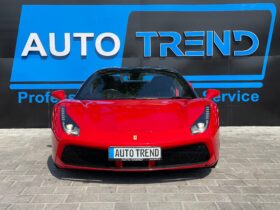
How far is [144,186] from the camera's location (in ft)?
12.2

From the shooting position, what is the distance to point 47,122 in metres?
7.74

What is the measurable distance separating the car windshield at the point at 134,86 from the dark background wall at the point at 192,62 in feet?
9.00

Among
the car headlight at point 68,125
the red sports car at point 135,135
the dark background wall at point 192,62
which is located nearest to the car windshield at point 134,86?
the red sports car at point 135,135

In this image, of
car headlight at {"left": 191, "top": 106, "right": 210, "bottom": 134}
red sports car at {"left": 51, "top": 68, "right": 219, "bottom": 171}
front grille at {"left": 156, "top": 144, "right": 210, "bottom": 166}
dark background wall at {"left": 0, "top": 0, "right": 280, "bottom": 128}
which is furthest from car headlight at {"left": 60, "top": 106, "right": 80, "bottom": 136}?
dark background wall at {"left": 0, "top": 0, "right": 280, "bottom": 128}

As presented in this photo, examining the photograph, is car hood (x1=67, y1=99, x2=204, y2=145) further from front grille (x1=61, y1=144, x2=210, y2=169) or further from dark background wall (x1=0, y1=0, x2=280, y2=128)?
dark background wall (x1=0, y1=0, x2=280, y2=128)

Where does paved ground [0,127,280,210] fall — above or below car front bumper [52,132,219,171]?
below

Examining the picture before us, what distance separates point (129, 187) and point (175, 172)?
68 centimetres

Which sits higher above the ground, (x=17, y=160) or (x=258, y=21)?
(x=258, y=21)

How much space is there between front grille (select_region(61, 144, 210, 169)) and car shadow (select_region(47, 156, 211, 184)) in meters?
0.31

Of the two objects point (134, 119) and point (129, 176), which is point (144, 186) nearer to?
point (129, 176)

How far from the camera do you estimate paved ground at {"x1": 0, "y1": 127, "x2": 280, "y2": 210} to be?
325 cm

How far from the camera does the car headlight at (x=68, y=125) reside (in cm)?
375

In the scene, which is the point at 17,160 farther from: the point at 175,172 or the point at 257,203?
the point at 257,203

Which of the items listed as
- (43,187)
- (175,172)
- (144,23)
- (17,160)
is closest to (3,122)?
(17,160)
